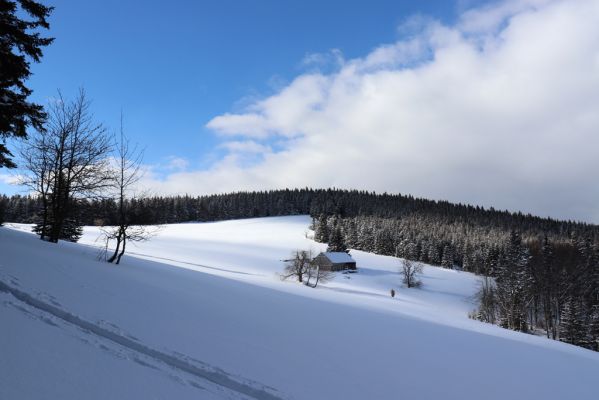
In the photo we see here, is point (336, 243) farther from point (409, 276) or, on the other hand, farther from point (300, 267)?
point (300, 267)

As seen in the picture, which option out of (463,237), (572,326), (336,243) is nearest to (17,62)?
(572,326)

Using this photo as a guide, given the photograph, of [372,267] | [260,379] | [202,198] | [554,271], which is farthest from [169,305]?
[202,198]

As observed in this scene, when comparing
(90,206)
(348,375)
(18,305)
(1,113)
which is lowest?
(348,375)

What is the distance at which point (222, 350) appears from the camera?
7.74 metres

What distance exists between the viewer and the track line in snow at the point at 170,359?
6.36 meters

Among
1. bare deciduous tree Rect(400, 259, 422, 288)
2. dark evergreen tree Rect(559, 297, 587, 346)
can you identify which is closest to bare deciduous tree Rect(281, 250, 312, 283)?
bare deciduous tree Rect(400, 259, 422, 288)

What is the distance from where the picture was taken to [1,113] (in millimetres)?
12125

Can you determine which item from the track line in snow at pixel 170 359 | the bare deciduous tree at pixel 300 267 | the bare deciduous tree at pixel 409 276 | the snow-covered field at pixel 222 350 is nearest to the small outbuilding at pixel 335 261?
the bare deciduous tree at pixel 409 276

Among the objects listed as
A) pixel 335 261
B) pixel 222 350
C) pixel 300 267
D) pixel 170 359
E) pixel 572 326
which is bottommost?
pixel 572 326

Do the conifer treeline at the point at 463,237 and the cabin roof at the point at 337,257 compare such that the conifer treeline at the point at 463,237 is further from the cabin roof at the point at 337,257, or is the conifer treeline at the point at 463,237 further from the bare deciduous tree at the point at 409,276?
the bare deciduous tree at the point at 409,276

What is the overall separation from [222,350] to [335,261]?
66187mm

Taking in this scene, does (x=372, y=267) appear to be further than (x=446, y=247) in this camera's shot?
No

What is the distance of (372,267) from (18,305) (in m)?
72.3

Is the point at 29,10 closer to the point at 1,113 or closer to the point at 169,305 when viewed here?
the point at 1,113
